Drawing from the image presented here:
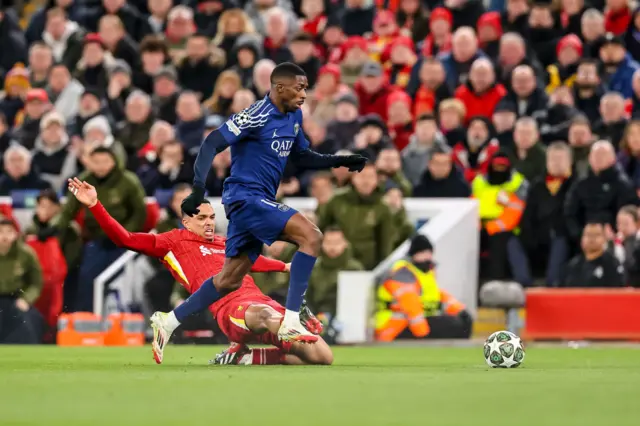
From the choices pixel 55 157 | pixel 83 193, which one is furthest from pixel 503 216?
pixel 83 193

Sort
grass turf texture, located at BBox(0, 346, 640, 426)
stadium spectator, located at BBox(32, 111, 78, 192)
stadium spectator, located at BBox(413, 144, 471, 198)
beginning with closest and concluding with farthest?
grass turf texture, located at BBox(0, 346, 640, 426) → stadium spectator, located at BBox(413, 144, 471, 198) → stadium spectator, located at BBox(32, 111, 78, 192)

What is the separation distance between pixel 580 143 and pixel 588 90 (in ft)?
4.98

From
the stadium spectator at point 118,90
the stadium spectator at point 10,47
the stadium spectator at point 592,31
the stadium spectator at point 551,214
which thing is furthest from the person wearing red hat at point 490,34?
the stadium spectator at point 10,47

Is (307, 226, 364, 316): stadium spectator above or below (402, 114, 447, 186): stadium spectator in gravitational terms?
below

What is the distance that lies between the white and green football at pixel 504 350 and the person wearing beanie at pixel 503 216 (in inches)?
254

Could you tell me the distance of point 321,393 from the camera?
884cm

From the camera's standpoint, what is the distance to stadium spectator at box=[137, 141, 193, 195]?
64.4 feet

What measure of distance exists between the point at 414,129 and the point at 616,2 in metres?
3.45

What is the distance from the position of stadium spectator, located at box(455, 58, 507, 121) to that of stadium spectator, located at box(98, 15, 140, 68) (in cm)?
576

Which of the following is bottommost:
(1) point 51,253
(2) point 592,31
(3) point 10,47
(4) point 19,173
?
(1) point 51,253

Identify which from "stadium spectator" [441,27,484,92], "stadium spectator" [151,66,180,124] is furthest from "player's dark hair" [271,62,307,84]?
"stadium spectator" [151,66,180,124]

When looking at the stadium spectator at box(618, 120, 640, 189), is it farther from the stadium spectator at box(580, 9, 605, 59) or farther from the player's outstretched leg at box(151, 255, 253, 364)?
the player's outstretched leg at box(151, 255, 253, 364)

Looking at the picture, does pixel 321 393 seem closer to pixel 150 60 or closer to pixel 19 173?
pixel 19 173

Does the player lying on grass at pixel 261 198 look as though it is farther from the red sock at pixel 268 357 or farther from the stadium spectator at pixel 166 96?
the stadium spectator at pixel 166 96
